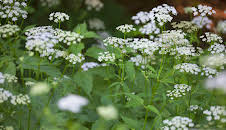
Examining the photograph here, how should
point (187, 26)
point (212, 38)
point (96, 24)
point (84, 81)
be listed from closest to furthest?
point (84, 81)
point (212, 38)
point (187, 26)
point (96, 24)

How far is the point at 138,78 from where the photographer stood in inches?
136

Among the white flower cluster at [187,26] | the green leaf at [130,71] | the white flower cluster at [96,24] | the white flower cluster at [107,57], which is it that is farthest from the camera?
the white flower cluster at [96,24]

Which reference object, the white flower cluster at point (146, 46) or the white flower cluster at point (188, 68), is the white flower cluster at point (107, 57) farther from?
the white flower cluster at point (188, 68)

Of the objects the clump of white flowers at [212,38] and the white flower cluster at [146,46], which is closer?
the white flower cluster at [146,46]

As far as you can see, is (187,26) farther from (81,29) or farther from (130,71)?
(81,29)

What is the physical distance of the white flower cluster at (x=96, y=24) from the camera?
7.44 m

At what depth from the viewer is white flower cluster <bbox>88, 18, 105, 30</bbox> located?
744 centimetres

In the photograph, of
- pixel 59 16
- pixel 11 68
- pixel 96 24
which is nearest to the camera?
pixel 11 68

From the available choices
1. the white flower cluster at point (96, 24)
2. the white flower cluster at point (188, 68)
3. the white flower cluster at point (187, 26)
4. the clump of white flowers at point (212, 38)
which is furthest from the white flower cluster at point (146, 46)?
the white flower cluster at point (96, 24)

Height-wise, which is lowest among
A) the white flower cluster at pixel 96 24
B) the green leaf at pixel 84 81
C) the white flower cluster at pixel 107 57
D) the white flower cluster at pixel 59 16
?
the green leaf at pixel 84 81

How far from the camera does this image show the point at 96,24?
24.6 ft

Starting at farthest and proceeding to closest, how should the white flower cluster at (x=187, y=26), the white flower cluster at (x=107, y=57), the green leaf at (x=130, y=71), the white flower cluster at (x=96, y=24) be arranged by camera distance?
1. the white flower cluster at (x=96, y=24)
2. the white flower cluster at (x=187, y=26)
3. the white flower cluster at (x=107, y=57)
4. the green leaf at (x=130, y=71)

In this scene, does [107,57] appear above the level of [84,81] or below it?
above

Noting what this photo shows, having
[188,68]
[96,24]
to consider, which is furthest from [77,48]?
[96,24]
